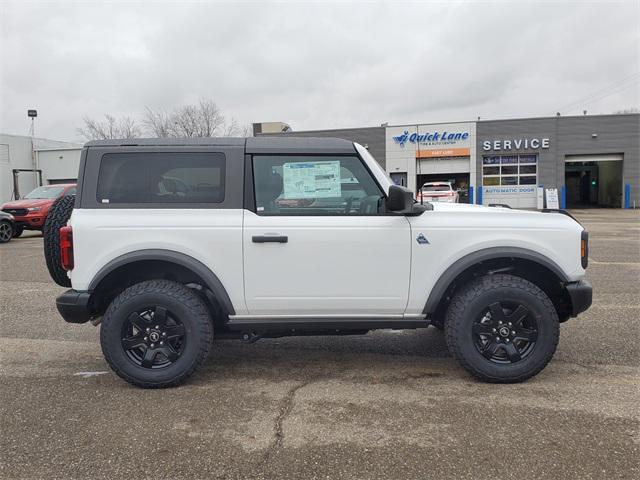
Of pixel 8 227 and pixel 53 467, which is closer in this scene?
pixel 53 467

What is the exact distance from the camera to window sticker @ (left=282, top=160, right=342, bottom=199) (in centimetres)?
394

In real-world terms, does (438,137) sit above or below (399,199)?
above

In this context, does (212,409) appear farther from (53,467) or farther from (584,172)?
(584,172)

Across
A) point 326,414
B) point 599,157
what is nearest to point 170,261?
point 326,414

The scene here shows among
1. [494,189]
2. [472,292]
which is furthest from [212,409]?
[494,189]

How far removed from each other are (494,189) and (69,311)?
32.1 metres

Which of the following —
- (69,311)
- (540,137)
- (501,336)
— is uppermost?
(540,137)

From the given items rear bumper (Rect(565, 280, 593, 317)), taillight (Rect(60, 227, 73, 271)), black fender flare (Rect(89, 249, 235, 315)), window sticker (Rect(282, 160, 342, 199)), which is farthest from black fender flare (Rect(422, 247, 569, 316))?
taillight (Rect(60, 227, 73, 271))

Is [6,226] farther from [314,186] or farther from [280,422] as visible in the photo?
[280,422]

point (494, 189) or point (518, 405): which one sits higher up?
point (494, 189)

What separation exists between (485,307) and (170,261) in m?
2.39

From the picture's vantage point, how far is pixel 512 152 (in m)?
32.3

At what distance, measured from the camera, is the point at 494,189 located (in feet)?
108

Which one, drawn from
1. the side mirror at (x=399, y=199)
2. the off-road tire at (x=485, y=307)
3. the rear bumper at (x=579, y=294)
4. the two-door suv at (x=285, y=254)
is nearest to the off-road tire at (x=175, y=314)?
the two-door suv at (x=285, y=254)
